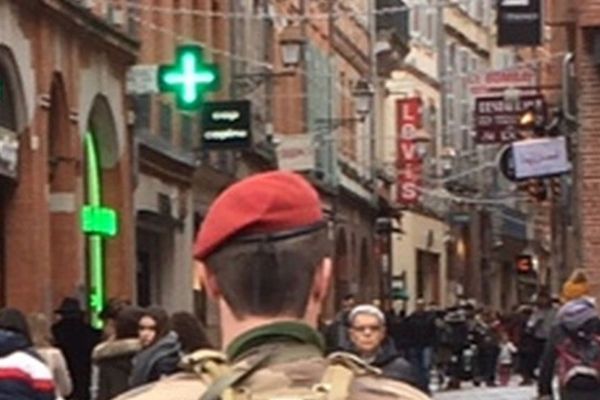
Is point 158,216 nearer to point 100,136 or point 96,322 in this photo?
point 100,136

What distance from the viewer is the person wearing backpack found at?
14812 millimetres

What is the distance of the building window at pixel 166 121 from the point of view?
39500mm

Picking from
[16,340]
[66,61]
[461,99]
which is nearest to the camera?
[16,340]

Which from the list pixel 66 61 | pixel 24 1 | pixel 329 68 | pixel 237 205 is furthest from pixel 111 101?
pixel 237 205

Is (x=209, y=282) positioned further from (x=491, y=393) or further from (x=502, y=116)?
(x=502, y=116)

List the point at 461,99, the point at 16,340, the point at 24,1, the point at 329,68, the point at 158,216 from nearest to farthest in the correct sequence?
the point at 16,340, the point at 24,1, the point at 158,216, the point at 329,68, the point at 461,99

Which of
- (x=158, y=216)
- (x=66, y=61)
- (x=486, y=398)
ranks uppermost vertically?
(x=66, y=61)

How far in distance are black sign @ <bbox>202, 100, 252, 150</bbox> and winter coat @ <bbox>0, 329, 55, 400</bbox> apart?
2699 cm

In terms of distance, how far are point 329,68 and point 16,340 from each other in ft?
170

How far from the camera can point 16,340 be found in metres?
8.48

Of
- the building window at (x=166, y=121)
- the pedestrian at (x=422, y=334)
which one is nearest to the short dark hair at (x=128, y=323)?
the pedestrian at (x=422, y=334)

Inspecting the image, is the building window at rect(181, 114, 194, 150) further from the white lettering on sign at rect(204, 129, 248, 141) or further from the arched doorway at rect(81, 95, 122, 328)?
the arched doorway at rect(81, 95, 122, 328)

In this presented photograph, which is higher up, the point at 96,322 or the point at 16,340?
the point at 16,340

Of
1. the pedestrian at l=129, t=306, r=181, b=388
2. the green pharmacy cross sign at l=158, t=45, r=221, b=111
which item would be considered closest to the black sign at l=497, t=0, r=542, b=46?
the green pharmacy cross sign at l=158, t=45, r=221, b=111
